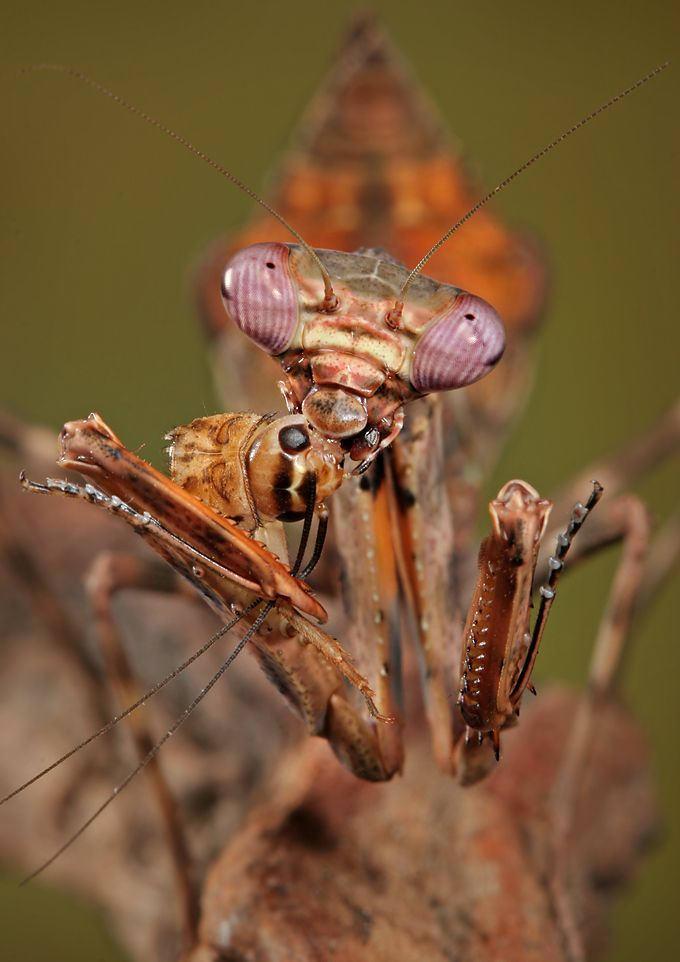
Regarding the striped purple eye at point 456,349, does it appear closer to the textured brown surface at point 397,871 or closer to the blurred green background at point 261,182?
the blurred green background at point 261,182

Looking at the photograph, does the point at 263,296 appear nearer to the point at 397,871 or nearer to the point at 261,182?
the point at 397,871

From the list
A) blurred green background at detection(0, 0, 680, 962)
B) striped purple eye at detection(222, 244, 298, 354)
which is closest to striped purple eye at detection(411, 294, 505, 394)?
striped purple eye at detection(222, 244, 298, 354)

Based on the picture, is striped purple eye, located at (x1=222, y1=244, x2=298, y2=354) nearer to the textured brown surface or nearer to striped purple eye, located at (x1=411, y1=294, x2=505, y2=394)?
striped purple eye, located at (x1=411, y1=294, x2=505, y2=394)

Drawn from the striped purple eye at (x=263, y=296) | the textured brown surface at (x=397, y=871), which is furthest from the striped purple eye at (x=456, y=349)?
the textured brown surface at (x=397, y=871)

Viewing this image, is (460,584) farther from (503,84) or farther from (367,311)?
(503,84)

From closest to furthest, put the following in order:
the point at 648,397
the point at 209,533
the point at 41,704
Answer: the point at 209,533 < the point at 41,704 < the point at 648,397

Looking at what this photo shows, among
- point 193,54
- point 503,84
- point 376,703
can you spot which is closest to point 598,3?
point 503,84
